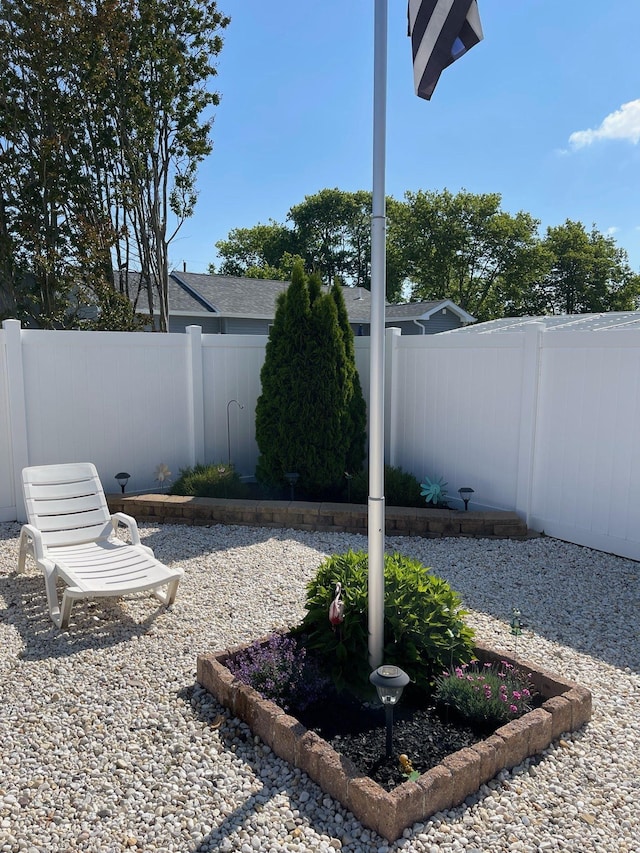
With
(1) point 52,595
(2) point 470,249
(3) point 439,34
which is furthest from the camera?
(2) point 470,249

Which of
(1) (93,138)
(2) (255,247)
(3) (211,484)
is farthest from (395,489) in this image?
(2) (255,247)

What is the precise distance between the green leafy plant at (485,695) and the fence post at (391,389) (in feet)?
14.4

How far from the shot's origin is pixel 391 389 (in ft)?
23.6

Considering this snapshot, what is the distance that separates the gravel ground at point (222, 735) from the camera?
2.23 metres

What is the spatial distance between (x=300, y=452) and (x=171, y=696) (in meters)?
3.81

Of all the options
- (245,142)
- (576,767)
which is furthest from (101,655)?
(245,142)

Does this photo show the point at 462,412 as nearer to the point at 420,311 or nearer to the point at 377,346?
the point at 377,346

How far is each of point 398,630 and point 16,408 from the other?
481 cm

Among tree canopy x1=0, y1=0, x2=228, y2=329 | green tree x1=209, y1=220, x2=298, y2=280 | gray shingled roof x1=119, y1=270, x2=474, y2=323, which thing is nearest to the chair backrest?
tree canopy x1=0, y1=0, x2=228, y2=329

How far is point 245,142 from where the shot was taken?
16031 mm

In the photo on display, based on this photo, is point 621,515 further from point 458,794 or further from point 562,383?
point 458,794

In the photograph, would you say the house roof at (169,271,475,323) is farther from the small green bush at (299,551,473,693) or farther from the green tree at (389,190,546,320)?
the small green bush at (299,551,473,693)

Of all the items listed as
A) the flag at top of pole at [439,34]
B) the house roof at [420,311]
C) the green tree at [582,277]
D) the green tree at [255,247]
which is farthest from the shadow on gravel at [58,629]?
the green tree at [255,247]

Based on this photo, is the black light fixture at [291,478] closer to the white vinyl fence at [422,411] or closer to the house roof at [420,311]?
the white vinyl fence at [422,411]
